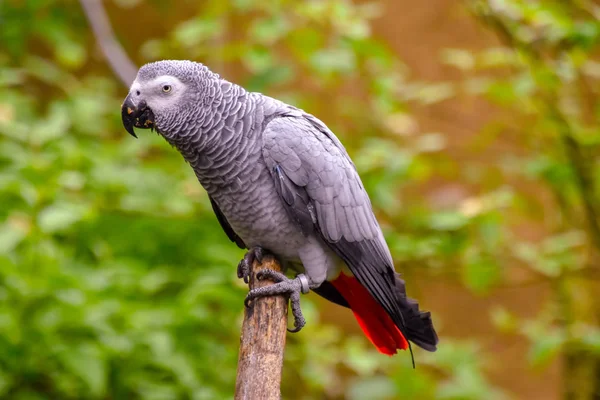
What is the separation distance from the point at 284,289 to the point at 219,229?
35.2 inches

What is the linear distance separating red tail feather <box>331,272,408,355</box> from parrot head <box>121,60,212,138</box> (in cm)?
52

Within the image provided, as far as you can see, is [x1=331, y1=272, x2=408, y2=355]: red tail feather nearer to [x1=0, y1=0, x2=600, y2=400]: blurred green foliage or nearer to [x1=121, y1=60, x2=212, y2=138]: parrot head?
[x1=0, y1=0, x2=600, y2=400]: blurred green foliage

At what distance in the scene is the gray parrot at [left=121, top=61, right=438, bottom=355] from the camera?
1.22m

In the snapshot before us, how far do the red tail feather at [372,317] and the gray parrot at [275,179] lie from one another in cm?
7

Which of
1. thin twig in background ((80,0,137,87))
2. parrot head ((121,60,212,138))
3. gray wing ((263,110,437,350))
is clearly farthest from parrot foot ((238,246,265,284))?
thin twig in background ((80,0,137,87))

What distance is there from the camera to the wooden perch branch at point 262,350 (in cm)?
111

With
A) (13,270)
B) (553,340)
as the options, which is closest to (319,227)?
(13,270)

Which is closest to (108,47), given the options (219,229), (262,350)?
(219,229)

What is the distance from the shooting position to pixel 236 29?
345 cm

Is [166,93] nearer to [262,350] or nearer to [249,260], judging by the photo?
[249,260]

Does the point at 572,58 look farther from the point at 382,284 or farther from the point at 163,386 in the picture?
Answer: the point at 163,386

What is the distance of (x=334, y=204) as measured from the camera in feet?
4.30

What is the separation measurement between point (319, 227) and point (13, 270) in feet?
2.88

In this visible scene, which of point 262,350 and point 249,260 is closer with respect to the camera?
point 262,350
